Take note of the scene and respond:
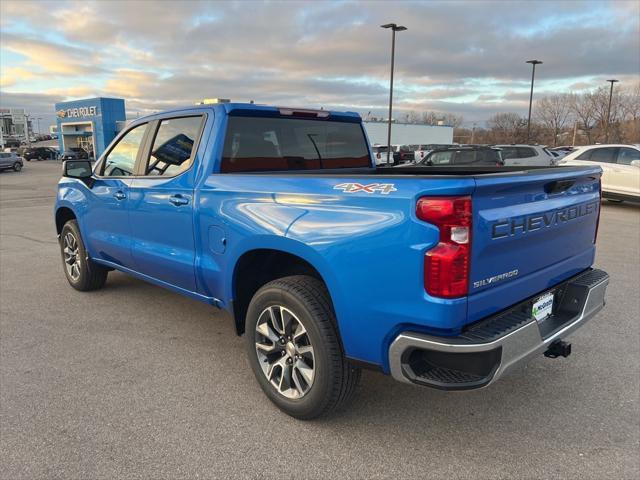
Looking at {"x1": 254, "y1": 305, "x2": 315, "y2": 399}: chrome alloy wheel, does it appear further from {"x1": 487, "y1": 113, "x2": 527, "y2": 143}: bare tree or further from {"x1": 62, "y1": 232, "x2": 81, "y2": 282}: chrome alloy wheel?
{"x1": 487, "y1": 113, "x2": 527, "y2": 143}: bare tree

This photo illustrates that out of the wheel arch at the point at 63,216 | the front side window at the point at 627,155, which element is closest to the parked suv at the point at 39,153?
the wheel arch at the point at 63,216

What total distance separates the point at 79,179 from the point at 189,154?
206cm

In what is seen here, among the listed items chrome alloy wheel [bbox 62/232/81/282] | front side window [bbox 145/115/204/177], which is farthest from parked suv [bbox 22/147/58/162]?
front side window [bbox 145/115/204/177]

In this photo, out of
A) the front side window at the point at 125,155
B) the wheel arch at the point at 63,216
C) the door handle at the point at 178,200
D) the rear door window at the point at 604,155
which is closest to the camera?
the door handle at the point at 178,200

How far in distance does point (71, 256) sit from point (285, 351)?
3765 millimetres

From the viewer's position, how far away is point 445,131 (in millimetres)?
81062

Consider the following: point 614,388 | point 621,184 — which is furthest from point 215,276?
point 621,184

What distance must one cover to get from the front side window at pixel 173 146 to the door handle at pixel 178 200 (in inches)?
7.7

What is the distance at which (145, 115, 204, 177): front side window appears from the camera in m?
3.90

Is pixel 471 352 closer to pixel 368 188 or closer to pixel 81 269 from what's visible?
pixel 368 188

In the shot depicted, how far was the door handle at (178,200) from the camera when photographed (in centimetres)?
375

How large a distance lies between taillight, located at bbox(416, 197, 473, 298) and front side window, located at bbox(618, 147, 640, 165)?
525 inches

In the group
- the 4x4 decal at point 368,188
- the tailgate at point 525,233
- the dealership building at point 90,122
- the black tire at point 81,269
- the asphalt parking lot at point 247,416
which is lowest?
the asphalt parking lot at point 247,416

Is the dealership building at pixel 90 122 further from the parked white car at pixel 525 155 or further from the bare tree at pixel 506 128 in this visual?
the bare tree at pixel 506 128
